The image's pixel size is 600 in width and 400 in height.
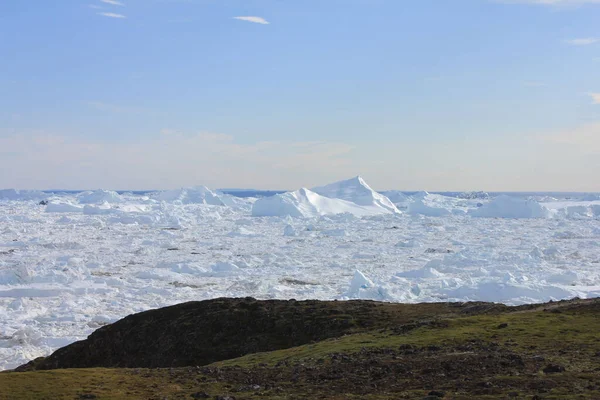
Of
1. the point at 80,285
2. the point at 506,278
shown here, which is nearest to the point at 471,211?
the point at 506,278

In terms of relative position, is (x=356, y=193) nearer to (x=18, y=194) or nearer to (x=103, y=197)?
(x=103, y=197)

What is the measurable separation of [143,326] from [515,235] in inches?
1761

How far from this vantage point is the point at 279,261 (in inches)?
1609

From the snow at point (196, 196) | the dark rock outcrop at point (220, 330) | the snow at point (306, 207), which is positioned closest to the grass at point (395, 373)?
the dark rock outcrop at point (220, 330)

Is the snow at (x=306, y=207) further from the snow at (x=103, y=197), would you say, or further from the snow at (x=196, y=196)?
the snow at (x=103, y=197)

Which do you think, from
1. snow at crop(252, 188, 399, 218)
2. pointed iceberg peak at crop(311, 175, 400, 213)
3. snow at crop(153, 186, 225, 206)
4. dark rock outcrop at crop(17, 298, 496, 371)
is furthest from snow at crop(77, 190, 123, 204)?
dark rock outcrop at crop(17, 298, 496, 371)

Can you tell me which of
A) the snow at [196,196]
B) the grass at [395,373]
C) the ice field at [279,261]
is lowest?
the ice field at [279,261]

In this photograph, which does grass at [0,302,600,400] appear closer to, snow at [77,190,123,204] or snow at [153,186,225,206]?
snow at [77,190,123,204]

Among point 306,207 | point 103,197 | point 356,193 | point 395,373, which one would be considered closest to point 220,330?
point 395,373

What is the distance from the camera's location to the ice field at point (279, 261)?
26828mm

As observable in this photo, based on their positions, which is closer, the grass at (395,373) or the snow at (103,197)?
the grass at (395,373)

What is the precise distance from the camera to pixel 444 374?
9.81 m

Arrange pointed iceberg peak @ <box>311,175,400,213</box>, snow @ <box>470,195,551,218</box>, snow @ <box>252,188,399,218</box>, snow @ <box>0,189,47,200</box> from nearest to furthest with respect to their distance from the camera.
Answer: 1. snow @ <box>470,195,551,218</box>
2. snow @ <box>252,188,399,218</box>
3. pointed iceberg peak @ <box>311,175,400,213</box>
4. snow @ <box>0,189,47,200</box>

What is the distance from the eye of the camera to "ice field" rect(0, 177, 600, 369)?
88.0ft
